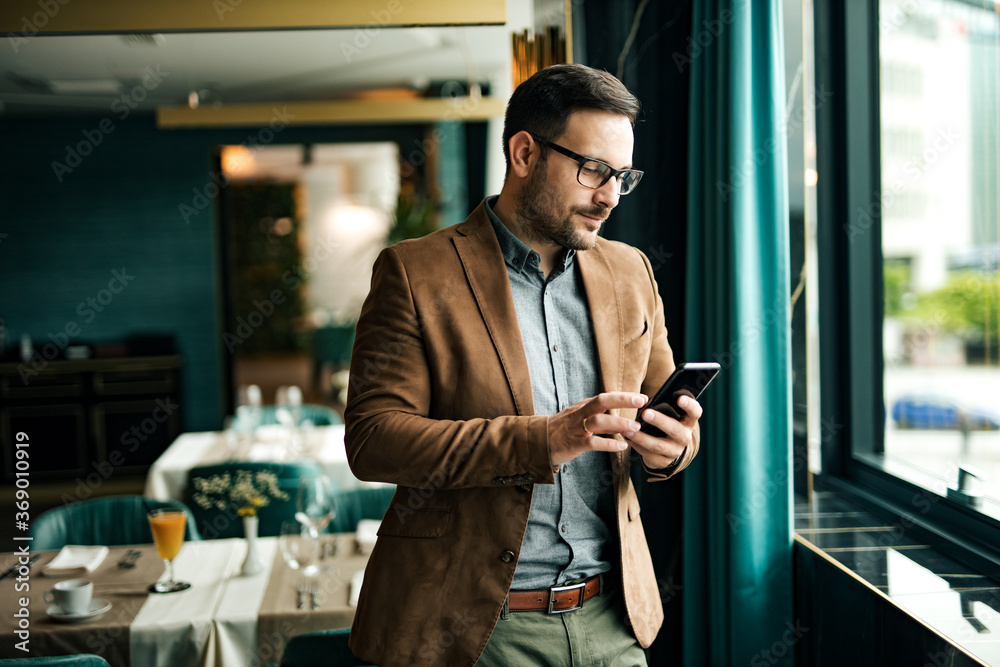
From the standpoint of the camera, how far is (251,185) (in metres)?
10.3

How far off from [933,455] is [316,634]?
1782mm

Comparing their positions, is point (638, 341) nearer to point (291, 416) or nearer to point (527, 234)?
point (527, 234)

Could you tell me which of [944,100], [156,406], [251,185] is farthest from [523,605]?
[251,185]

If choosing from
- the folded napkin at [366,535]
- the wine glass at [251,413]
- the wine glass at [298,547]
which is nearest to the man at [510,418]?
the wine glass at [298,547]

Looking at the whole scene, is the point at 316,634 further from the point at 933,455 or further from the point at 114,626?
the point at 933,455

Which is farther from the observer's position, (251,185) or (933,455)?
(251,185)

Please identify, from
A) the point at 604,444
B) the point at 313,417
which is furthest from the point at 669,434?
the point at 313,417

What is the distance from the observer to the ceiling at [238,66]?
495 cm

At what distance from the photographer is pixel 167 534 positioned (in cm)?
203

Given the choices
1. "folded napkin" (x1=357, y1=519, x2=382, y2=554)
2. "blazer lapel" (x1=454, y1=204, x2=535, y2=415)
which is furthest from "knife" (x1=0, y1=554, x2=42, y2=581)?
"blazer lapel" (x1=454, y1=204, x2=535, y2=415)

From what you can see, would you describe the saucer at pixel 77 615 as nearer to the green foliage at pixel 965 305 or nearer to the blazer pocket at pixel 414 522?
the blazer pocket at pixel 414 522

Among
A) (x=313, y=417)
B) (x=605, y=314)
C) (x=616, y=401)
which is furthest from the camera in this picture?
(x=313, y=417)

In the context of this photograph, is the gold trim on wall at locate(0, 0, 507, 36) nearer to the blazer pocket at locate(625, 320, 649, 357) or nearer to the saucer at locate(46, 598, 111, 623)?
the blazer pocket at locate(625, 320, 649, 357)

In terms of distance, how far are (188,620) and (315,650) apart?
512 mm
